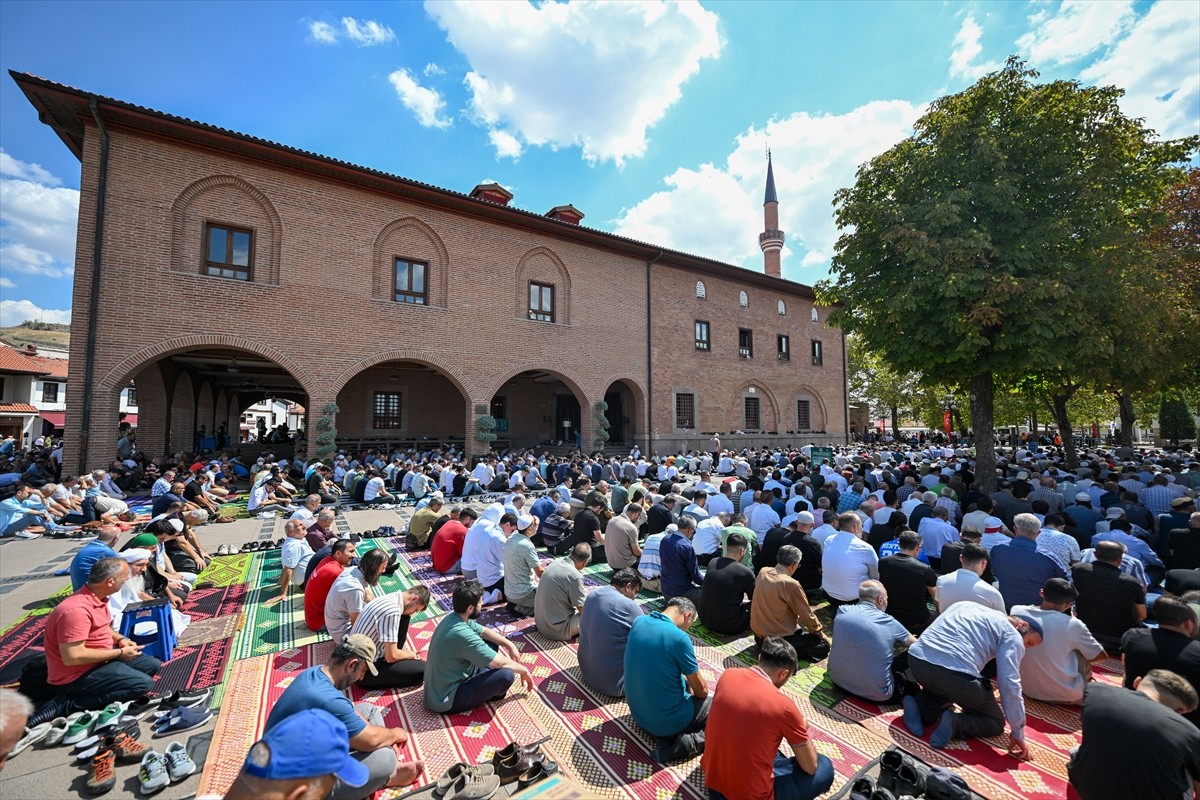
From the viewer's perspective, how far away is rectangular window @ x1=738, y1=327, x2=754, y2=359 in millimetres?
26281

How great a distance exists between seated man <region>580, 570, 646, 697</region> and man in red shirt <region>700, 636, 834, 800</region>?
1.31m

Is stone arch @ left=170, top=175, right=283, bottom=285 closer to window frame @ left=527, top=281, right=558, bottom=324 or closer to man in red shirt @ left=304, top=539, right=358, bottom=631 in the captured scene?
window frame @ left=527, top=281, right=558, bottom=324

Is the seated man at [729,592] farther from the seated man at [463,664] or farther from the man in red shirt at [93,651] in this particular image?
the man in red shirt at [93,651]

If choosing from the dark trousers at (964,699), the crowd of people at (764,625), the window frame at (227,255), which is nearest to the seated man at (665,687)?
the crowd of people at (764,625)

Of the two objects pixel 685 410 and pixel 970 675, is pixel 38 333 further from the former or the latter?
pixel 970 675

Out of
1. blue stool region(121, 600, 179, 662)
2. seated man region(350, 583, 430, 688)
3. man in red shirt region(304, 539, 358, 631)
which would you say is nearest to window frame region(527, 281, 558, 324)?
man in red shirt region(304, 539, 358, 631)

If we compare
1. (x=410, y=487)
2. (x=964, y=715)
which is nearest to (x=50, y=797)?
(x=964, y=715)

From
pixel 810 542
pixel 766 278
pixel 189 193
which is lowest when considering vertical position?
pixel 810 542

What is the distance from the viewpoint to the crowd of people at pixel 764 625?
2691 mm

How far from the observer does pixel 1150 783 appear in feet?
7.93

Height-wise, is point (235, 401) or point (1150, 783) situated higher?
point (235, 401)

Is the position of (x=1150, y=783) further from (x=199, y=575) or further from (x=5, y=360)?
(x=5, y=360)

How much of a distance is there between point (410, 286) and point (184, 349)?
255 inches

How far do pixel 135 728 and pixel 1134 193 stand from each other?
55.0ft
